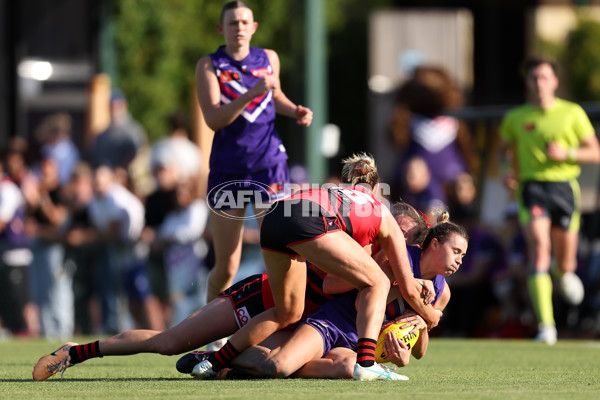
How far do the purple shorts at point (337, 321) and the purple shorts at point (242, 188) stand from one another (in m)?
1.59

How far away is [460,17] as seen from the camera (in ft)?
71.8

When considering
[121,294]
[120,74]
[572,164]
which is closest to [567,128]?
[572,164]

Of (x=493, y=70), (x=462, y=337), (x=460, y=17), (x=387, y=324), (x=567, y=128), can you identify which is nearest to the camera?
(x=387, y=324)

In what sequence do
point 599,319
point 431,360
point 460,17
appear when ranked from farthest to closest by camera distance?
point 460,17, point 599,319, point 431,360

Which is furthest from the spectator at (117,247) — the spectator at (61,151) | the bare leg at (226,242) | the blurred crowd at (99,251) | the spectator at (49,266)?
the bare leg at (226,242)

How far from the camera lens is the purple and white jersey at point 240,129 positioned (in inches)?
337

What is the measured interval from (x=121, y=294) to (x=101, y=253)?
0.55 metres

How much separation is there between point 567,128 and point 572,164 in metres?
0.35

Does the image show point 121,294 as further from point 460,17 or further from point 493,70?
point 493,70

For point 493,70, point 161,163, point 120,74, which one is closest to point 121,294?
point 161,163

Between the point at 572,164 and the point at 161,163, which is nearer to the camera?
the point at 572,164

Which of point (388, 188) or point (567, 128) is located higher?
point (567, 128)

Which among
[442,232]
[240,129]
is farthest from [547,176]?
[442,232]

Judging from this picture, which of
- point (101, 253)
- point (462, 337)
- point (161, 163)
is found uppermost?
point (161, 163)
